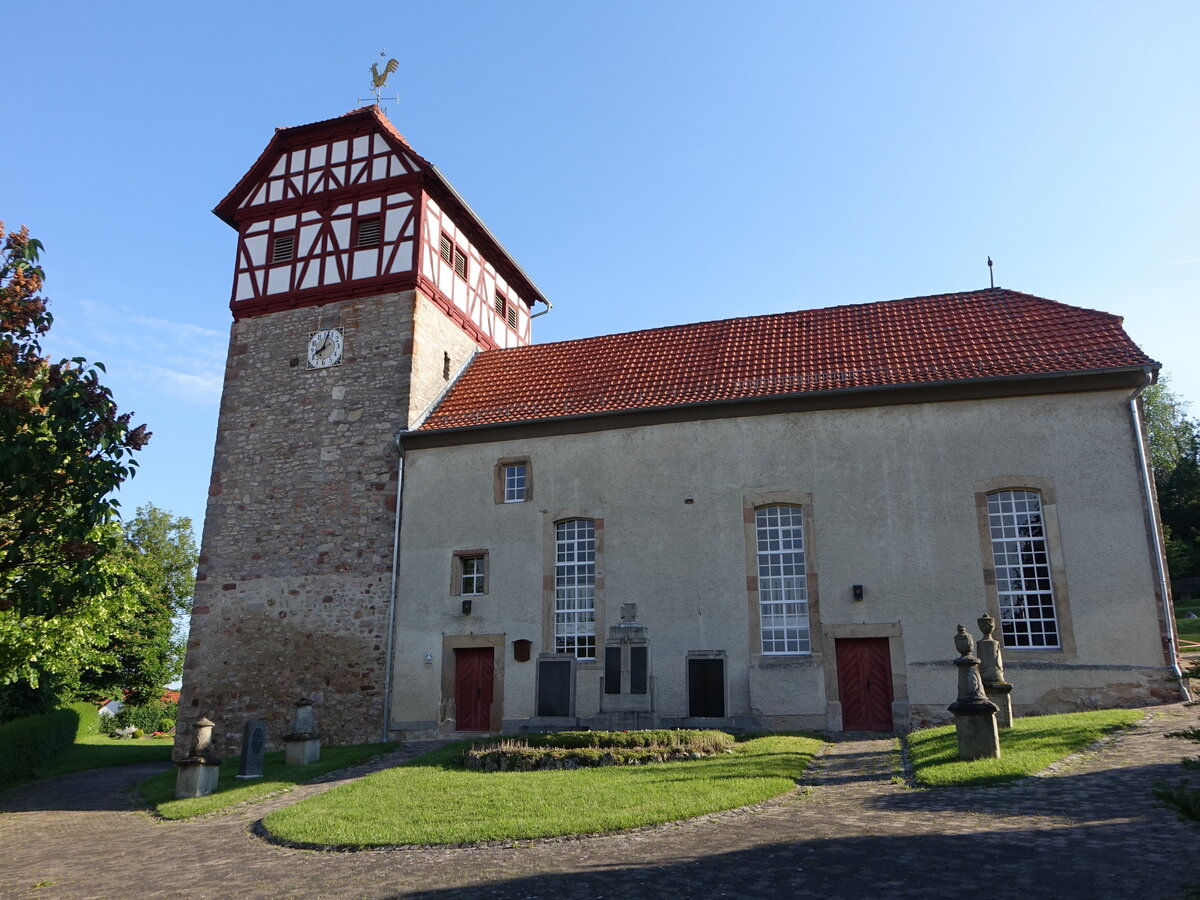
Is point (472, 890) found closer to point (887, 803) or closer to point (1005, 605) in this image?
point (887, 803)

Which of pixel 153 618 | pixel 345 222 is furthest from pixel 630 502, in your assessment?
pixel 153 618

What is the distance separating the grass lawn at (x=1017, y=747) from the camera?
32.2ft

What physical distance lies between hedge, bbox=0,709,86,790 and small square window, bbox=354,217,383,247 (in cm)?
1391

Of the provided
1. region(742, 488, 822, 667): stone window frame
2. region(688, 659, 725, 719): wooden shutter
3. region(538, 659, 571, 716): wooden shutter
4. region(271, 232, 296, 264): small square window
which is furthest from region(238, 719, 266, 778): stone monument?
region(271, 232, 296, 264): small square window

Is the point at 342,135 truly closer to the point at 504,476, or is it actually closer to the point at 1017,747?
the point at 504,476

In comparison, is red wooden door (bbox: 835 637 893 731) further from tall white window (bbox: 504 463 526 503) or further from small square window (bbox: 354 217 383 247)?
small square window (bbox: 354 217 383 247)

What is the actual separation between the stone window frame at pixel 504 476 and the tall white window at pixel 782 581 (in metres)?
4.94

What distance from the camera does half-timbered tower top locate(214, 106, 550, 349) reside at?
22281mm

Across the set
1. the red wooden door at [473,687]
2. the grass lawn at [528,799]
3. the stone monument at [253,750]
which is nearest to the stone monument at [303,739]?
the stone monument at [253,750]

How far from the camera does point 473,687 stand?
61.0 feet

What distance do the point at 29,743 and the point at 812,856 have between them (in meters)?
21.0

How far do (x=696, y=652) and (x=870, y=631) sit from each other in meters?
3.23

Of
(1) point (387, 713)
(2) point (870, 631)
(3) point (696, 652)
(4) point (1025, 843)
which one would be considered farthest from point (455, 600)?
(4) point (1025, 843)

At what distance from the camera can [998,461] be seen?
1656cm
